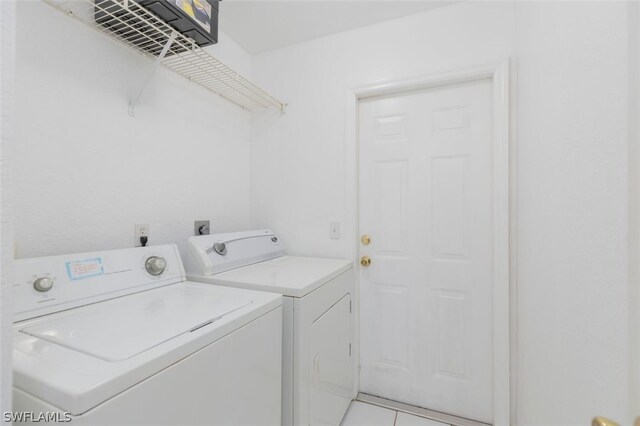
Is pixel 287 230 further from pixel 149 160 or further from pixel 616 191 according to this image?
pixel 616 191

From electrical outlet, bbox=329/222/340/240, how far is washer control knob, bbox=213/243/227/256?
76 centimetres

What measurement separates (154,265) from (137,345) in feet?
2.13

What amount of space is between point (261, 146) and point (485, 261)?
1802 mm

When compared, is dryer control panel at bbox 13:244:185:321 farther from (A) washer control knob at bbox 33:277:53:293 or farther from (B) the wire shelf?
(B) the wire shelf

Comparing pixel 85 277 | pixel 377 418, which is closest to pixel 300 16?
pixel 85 277

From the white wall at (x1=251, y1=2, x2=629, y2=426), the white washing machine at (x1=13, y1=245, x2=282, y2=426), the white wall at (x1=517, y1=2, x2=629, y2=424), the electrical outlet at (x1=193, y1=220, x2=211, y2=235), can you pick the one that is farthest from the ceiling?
the white washing machine at (x1=13, y1=245, x2=282, y2=426)

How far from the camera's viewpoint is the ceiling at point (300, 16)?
5.81ft

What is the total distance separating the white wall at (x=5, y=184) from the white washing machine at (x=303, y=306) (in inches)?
32.5

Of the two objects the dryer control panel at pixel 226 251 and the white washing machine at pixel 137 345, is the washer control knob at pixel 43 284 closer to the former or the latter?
the white washing machine at pixel 137 345

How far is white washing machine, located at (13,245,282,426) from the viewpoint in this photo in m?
0.57

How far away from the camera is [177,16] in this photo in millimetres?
1200

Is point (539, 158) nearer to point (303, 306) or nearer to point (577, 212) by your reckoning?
point (577, 212)

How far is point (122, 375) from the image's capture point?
0.58 m

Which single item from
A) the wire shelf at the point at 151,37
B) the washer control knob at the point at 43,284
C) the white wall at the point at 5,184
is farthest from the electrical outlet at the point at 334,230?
the white wall at the point at 5,184
